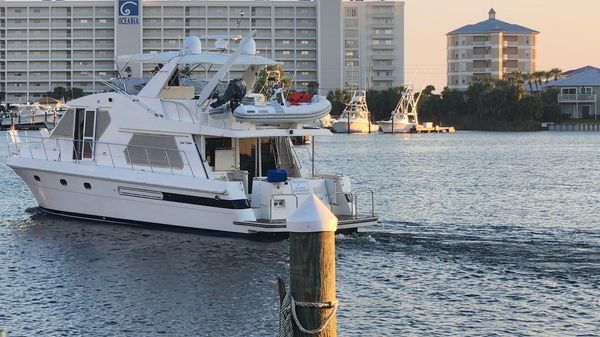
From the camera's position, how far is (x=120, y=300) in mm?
19656

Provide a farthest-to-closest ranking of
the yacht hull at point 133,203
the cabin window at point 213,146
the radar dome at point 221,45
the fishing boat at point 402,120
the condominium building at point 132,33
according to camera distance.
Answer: the condominium building at point 132,33, the fishing boat at point 402,120, the radar dome at point 221,45, the cabin window at point 213,146, the yacht hull at point 133,203

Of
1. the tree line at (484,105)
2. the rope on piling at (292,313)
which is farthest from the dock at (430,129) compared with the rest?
the rope on piling at (292,313)

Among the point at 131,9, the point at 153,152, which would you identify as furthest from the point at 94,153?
the point at 131,9

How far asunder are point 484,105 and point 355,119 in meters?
19.1

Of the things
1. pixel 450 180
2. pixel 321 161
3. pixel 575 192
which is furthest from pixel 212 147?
pixel 321 161

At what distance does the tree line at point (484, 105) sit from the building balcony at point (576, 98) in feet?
4.04

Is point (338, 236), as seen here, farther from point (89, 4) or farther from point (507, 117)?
point (89, 4)

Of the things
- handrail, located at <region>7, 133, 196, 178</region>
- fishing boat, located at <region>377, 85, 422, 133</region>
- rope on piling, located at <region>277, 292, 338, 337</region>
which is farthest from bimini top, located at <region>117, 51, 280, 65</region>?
fishing boat, located at <region>377, 85, 422, 133</region>

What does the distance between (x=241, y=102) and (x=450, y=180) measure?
25.5 metres

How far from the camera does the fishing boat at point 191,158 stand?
24.6m

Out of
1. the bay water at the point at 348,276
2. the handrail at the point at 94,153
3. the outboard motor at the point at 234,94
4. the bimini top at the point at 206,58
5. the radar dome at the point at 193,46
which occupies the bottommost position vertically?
the bay water at the point at 348,276

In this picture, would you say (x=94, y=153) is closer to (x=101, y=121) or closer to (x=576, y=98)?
(x=101, y=121)

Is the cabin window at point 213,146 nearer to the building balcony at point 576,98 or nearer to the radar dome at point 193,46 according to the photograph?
the radar dome at point 193,46

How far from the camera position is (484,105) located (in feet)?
487
